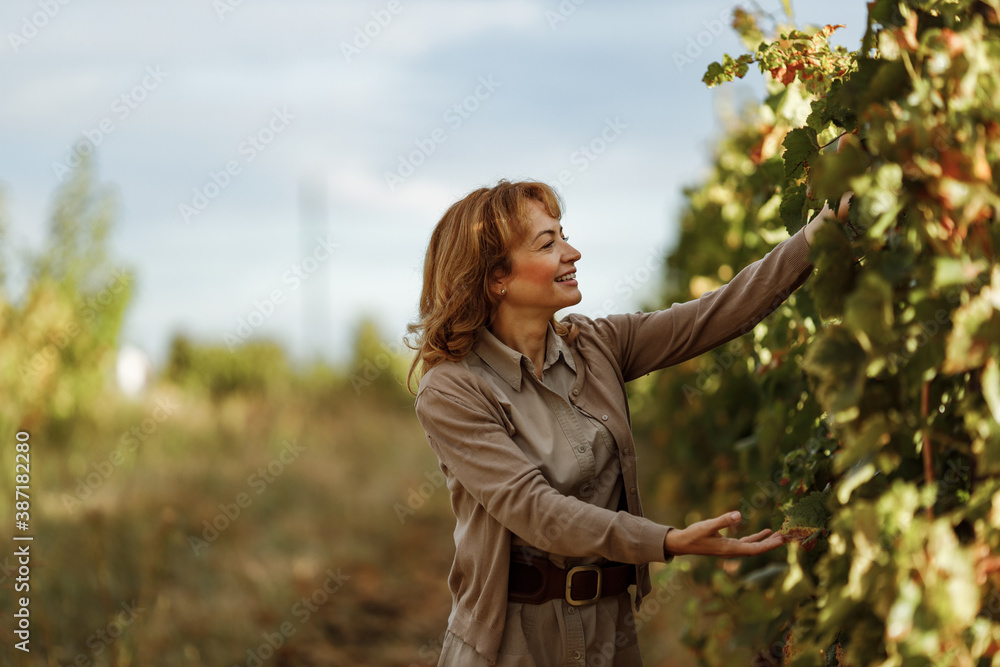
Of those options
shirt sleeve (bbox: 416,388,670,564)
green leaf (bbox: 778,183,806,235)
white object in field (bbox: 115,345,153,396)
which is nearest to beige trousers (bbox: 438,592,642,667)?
shirt sleeve (bbox: 416,388,670,564)

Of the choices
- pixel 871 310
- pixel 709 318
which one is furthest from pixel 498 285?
pixel 871 310

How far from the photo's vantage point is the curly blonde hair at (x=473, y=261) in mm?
2430

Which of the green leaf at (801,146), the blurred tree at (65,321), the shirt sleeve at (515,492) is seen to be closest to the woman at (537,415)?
the shirt sleeve at (515,492)

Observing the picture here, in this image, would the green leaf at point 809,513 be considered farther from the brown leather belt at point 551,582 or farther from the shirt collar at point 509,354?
the shirt collar at point 509,354

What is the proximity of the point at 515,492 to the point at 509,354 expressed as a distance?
1.39 ft

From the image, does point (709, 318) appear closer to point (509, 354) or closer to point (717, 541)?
point (509, 354)

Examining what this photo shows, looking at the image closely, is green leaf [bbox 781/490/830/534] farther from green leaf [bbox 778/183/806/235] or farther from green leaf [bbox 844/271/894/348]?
green leaf [bbox 844/271/894/348]

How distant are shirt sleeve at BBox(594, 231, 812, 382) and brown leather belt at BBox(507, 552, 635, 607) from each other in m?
0.59

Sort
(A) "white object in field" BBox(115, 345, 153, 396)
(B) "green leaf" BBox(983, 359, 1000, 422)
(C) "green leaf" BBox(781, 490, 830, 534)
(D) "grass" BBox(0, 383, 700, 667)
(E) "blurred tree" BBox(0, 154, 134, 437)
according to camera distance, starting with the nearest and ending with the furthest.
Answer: (B) "green leaf" BBox(983, 359, 1000, 422) < (C) "green leaf" BBox(781, 490, 830, 534) < (D) "grass" BBox(0, 383, 700, 667) < (E) "blurred tree" BBox(0, 154, 134, 437) < (A) "white object in field" BBox(115, 345, 153, 396)

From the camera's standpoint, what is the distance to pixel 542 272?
2.40 m

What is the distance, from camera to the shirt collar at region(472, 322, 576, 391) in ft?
7.86

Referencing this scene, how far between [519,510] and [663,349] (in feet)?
2.26

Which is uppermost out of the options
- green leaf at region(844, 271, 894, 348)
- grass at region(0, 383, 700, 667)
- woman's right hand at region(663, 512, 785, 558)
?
green leaf at region(844, 271, 894, 348)

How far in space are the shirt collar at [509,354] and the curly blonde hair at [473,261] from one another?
33mm
